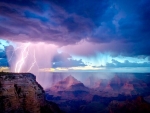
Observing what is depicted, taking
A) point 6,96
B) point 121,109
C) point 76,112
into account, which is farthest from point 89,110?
point 6,96

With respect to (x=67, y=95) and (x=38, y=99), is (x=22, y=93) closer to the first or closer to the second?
(x=38, y=99)

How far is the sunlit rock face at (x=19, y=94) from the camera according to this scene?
3434 centimetres

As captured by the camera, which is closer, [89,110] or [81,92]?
[89,110]

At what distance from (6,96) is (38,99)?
320 inches

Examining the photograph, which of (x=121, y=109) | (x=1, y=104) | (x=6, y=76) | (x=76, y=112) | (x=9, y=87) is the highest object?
(x=6, y=76)

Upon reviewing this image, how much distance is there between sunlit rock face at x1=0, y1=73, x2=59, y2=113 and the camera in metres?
34.3

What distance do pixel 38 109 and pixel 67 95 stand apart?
152 meters

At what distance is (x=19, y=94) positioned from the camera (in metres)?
36.8

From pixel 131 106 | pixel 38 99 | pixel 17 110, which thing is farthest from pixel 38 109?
pixel 131 106

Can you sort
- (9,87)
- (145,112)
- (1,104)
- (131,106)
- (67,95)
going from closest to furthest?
(1,104)
(9,87)
(145,112)
(131,106)
(67,95)

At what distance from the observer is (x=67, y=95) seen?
18788cm

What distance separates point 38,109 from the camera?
129ft

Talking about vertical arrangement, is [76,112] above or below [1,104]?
below

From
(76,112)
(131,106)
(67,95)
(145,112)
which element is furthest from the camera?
(67,95)
